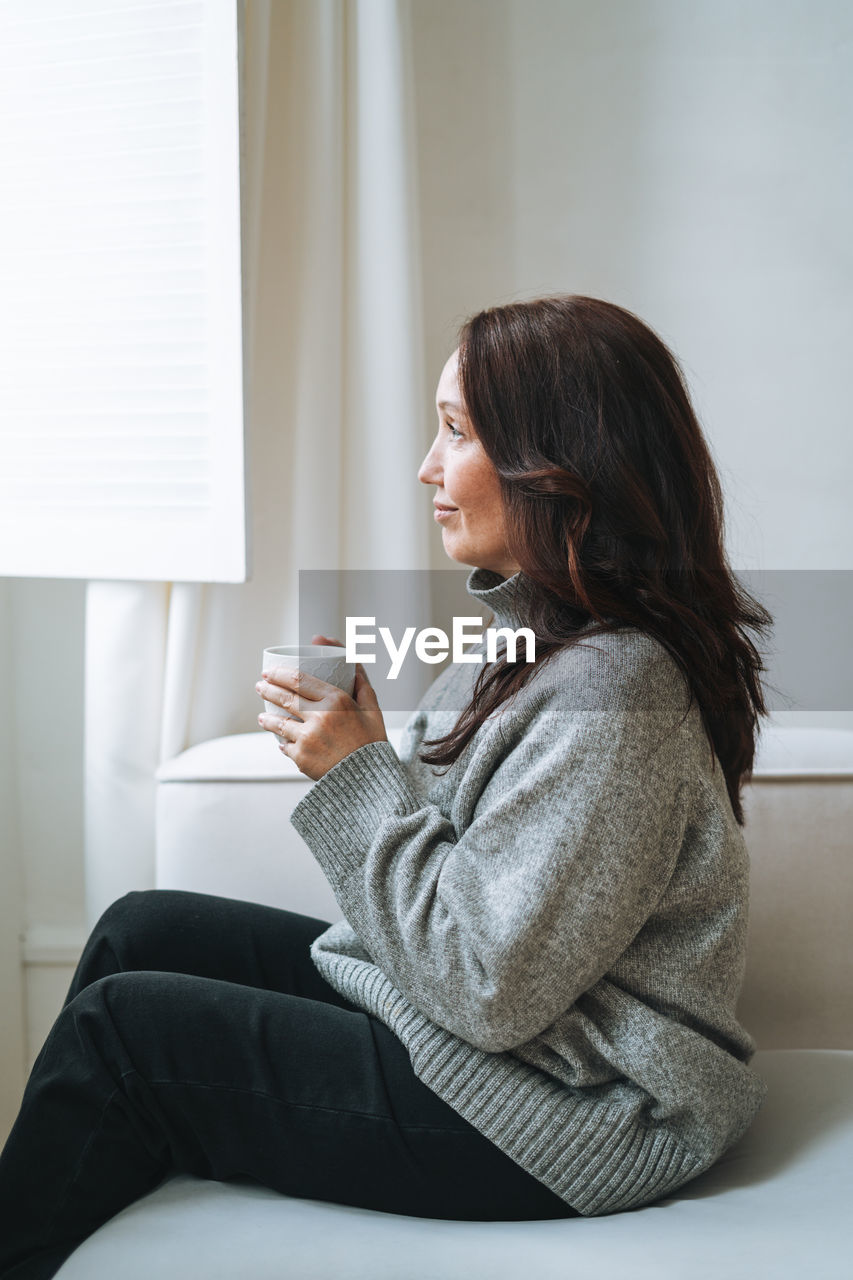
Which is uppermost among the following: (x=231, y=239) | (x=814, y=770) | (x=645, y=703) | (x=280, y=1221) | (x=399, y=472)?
(x=231, y=239)

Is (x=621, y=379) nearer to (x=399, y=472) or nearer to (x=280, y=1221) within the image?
(x=399, y=472)

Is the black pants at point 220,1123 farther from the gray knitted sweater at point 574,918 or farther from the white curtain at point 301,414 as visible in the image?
the white curtain at point 301,414

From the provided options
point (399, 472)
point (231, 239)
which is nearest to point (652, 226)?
point (399, 472)

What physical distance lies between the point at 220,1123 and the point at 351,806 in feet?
0.86

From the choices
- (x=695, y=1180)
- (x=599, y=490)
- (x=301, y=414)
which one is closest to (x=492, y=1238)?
(x=695, y=1180)

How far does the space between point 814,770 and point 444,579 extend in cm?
63

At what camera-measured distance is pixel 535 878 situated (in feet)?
2.41

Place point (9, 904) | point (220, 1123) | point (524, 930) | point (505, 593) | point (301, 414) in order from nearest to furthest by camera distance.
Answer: point (524, 930), point (220, 1123), point (505, 593), point (301, 414), point (9, 904)

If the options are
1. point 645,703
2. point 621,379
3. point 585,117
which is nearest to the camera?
point 645,703

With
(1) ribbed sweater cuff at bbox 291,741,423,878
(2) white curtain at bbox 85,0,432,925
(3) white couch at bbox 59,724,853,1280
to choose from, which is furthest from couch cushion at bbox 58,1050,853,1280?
(2) white curtain at bbox 85,0,432,925

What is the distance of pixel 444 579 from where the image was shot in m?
1.61

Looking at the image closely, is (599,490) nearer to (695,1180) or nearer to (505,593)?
(505,593)

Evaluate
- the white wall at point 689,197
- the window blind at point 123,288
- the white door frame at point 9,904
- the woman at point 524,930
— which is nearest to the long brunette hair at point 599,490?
the woman at point 524,930

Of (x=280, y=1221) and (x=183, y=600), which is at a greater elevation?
(x=183, y=600)
